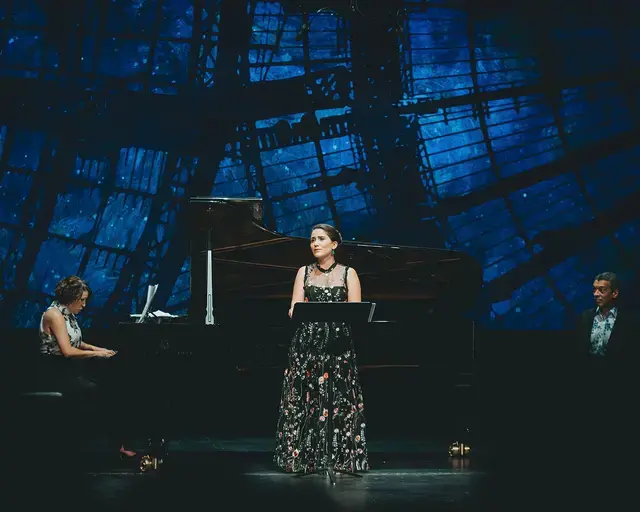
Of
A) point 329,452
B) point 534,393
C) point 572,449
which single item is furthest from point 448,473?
point 534,393

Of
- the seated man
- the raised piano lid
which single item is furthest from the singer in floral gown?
the seated man

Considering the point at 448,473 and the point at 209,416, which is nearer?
the point at 448,473

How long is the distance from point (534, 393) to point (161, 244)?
3018mm

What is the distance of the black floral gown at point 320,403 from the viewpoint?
5141mm

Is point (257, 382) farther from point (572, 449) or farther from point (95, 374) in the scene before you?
point (572, 449)

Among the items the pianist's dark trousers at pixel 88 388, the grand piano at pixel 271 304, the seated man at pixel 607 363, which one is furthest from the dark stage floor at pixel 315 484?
the grand piano at pixel 271 304

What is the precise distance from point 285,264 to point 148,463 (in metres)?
1.52

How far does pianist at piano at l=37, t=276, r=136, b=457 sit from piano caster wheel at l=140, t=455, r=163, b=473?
0.30m

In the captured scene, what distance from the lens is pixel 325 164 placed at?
23.6ft

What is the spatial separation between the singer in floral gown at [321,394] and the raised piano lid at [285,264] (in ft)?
2.90

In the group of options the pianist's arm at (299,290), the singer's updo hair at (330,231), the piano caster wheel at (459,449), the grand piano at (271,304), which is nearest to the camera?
the singer's updo hair at (330,231)

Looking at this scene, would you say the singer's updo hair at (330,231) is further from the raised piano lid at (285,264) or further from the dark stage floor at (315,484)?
the dark stage floor at (315,484)

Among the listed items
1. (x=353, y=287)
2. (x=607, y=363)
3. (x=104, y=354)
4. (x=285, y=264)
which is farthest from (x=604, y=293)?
(x=104, y=354)

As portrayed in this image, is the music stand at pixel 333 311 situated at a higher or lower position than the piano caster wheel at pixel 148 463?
higher
